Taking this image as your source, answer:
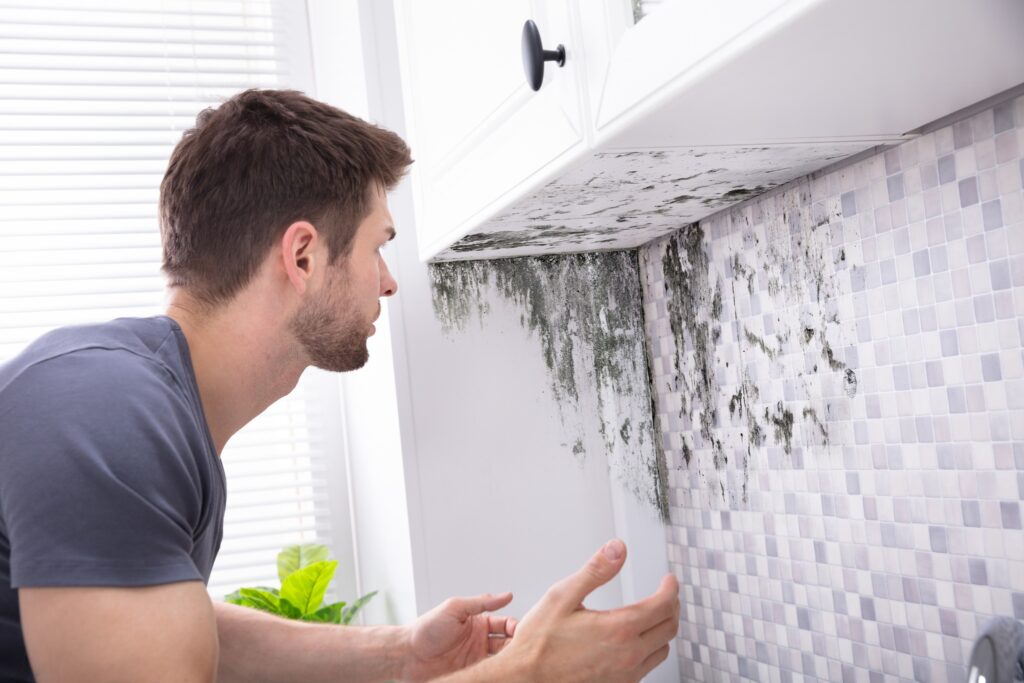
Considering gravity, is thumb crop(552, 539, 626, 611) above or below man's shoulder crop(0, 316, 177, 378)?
below

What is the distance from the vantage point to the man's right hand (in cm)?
89

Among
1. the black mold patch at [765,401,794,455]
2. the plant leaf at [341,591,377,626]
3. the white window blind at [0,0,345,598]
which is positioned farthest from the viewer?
the white window blind at [0,0,345,598]

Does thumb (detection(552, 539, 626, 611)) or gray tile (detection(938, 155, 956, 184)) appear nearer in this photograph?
thumb (detection(552, 539, 626, 611))

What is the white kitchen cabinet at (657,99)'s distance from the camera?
2.41 feet

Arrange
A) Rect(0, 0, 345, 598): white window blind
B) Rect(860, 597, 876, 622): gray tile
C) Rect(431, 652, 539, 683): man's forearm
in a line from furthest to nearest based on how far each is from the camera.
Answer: Rect(0, 0, 345, 598): white window blind → Rect(860, 597, 876, 622): gray tile → Rect(431, 652, 539, 683): man's forearm

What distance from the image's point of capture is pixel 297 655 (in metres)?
1.26

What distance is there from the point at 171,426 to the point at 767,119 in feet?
1.99

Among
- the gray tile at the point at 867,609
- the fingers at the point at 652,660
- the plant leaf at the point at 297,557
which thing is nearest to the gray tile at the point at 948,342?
the gray tile at the point at 867,609

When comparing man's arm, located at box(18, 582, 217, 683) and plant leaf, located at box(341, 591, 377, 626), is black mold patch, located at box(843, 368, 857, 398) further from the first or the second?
plant leaf, located at box(341, 591, 377, 626)

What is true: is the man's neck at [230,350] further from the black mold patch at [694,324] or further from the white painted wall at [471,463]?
the black mold patch at [694,324]

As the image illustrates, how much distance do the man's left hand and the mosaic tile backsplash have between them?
0.38 m

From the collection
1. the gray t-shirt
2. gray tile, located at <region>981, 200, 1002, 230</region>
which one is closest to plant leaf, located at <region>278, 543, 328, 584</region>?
the gray t-shirt

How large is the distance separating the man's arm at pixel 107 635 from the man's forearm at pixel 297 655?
524 millimetres

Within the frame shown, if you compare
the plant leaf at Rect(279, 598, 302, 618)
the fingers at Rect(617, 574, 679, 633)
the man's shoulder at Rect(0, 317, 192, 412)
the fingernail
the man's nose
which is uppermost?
the man's nose
